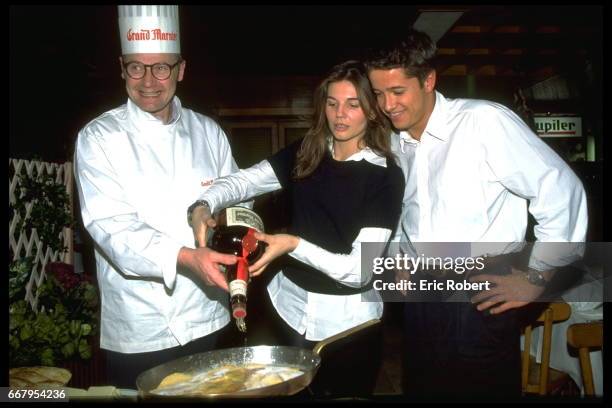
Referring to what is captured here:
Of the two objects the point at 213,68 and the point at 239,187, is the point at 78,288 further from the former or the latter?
the point at 213,68

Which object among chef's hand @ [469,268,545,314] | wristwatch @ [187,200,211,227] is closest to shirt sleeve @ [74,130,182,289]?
wristwatch @ [187,200,211,227]

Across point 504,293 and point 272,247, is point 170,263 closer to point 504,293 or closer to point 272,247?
point 272,247

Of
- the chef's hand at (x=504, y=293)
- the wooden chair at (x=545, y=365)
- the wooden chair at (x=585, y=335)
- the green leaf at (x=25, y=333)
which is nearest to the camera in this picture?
the chef's hand at (x=504, y=293)

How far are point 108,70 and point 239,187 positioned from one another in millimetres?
3894

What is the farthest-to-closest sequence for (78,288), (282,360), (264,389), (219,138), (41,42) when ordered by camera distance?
(41,42) < (78,288) < (219,138) < (282,360) < (264,389)

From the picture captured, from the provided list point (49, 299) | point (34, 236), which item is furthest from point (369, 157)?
point (34, 236)

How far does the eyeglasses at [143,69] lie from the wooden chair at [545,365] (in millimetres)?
1872

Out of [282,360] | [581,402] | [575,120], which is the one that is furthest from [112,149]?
[575,120]

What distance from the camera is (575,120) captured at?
796cm

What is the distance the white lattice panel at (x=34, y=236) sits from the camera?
280 centimetres

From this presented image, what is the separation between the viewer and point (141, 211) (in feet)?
5.90

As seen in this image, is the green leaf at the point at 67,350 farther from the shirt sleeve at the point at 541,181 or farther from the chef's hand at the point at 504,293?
the shirt sleeve at the point at 541,181

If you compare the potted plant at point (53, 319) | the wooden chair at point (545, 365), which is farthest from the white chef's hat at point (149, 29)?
the wooden chair at point (545, 365)

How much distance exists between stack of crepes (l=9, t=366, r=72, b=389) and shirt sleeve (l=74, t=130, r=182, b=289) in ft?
1.28
